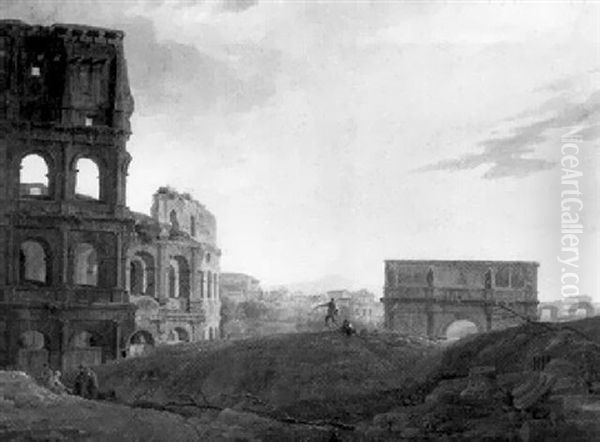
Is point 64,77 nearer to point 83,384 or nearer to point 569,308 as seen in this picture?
point 83,384

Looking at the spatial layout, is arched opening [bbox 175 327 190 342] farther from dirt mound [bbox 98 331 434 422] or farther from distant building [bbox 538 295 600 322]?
dirt mound [bbox 98 331 434 422]

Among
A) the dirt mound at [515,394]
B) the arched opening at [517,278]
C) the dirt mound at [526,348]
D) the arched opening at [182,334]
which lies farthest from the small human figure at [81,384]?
the arched opening at [517,278]

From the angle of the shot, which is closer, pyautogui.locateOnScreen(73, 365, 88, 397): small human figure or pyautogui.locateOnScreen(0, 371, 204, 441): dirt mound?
pyautogui.locateOnScreen(0, 371, 204, 441): dirt mound

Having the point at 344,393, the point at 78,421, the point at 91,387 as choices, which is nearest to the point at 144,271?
the point at 91,387

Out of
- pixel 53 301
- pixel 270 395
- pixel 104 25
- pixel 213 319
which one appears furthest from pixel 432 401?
pixel 213 319

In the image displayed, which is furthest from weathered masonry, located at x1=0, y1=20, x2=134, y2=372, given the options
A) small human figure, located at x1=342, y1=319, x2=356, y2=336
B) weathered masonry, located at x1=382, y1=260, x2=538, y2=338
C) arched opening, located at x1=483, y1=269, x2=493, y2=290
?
arched opening, located at x1=483, y1=269, x2=493, y2=290

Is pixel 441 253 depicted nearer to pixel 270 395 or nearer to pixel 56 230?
pixel 56 230

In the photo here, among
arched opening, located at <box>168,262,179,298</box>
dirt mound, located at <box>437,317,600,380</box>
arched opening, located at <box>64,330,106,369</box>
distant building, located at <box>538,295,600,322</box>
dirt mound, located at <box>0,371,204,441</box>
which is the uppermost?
arched opening, located at <box>168,262,179,298</box>
